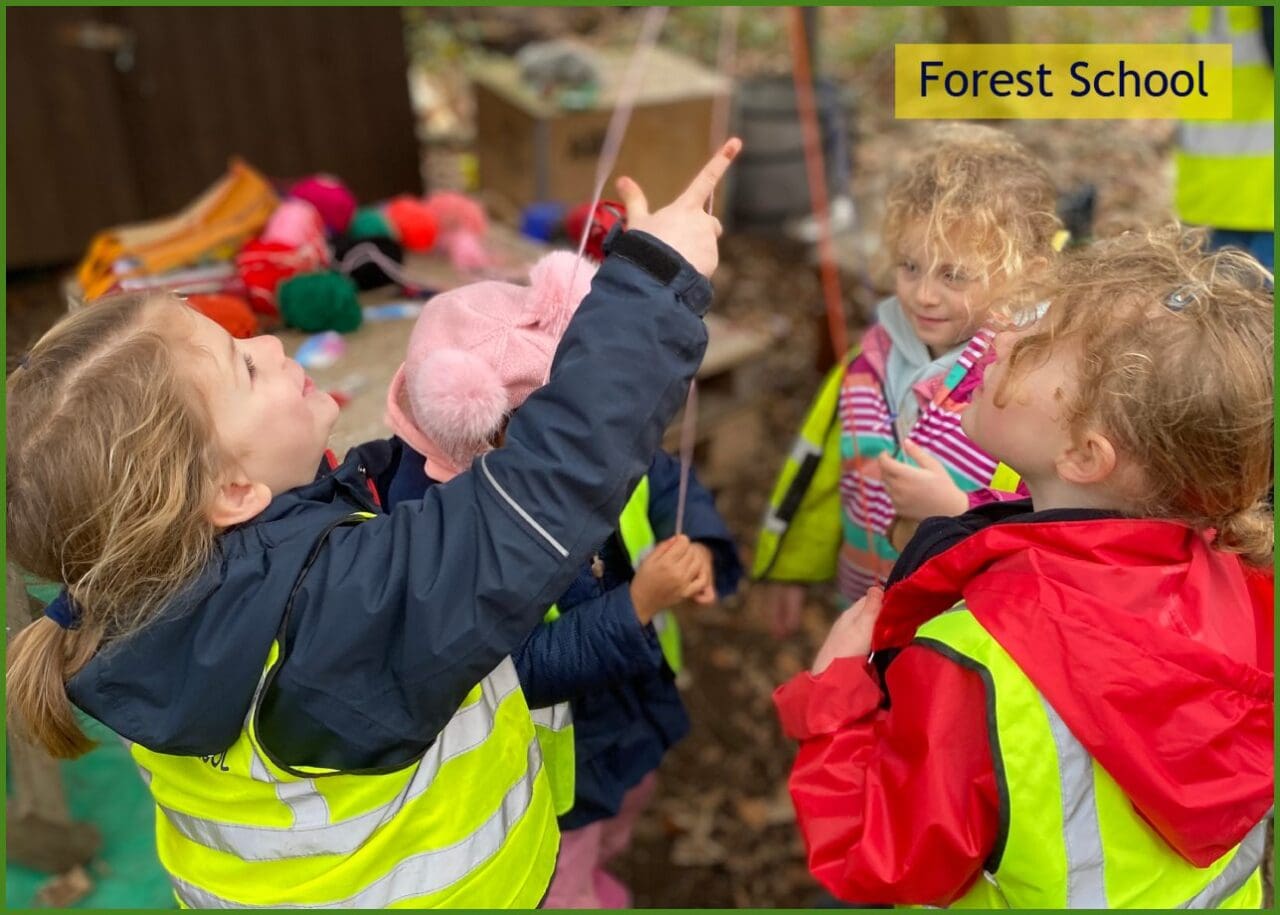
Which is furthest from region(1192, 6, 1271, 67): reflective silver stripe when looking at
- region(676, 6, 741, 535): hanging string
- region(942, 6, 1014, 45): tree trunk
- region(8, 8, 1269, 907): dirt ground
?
region(676, 6, 741, 535): hanging string

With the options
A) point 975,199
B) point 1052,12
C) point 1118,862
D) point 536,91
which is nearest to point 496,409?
point 975,199

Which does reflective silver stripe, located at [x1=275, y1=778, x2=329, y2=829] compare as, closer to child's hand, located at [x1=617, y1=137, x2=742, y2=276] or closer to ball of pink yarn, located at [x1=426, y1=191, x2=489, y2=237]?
child's hand, located at [x1=617, y1=137, x2=742, y2=276]

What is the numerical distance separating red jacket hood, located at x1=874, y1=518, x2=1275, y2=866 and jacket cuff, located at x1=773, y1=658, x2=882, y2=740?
0.22m

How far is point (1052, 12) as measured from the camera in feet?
29.2

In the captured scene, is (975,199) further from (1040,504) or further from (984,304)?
(1040,504)

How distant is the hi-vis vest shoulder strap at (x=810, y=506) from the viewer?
2.10 metres

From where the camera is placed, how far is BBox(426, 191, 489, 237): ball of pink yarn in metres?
3.13

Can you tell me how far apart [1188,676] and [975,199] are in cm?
81

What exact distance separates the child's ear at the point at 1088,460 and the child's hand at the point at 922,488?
254 millimetres

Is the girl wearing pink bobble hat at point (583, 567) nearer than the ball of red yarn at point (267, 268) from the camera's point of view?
Yes

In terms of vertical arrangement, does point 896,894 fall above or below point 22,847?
above

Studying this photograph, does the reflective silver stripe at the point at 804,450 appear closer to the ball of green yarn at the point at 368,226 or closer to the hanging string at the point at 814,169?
the ball of green yarn at the point at 368,226

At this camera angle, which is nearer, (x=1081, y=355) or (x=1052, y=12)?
(x=1081, y=355)

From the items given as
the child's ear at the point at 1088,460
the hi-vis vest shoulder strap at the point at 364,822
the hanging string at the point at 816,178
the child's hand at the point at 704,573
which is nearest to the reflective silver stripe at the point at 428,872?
the hi-vis vest shoulder strap at the point at 364,822
